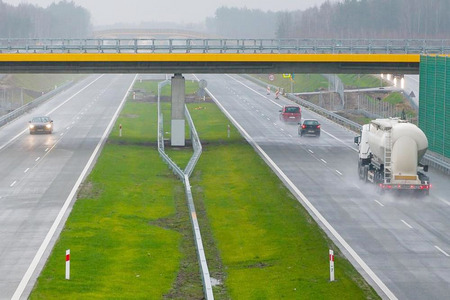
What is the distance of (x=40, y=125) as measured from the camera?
79.9 metres

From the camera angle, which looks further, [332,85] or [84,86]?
[84,86]

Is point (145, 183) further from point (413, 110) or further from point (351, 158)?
point (413, 110)

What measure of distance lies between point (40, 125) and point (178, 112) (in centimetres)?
1221

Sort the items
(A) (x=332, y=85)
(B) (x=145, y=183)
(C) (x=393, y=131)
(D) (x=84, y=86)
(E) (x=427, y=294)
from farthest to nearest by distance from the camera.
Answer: (D) (x=84, y=86), (A) (x=332, y=85), (B) (x=145, y=183), (C) (x=393, y=131), (E) (x=427, y=294)

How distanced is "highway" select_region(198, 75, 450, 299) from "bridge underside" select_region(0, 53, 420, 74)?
17.9ft

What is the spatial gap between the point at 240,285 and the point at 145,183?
2342 centimetres

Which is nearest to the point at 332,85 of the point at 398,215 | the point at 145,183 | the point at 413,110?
the point at 413,110

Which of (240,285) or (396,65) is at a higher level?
(396,65)

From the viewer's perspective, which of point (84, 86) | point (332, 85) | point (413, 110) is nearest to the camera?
point (413, 110)

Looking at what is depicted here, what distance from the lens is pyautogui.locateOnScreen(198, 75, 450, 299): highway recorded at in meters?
32.8

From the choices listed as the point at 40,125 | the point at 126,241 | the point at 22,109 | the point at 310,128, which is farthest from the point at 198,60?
the point at 126,241

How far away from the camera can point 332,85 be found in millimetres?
126562

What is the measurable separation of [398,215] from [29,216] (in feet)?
50.5

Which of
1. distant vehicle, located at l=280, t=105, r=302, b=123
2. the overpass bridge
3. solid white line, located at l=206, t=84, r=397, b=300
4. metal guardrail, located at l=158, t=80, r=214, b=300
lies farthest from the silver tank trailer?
distant vehicle, located at l=280, t=105, r=302, b=123
